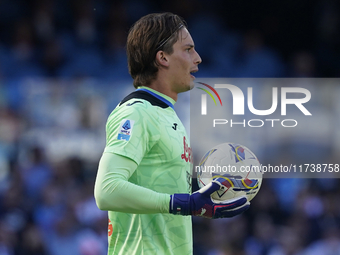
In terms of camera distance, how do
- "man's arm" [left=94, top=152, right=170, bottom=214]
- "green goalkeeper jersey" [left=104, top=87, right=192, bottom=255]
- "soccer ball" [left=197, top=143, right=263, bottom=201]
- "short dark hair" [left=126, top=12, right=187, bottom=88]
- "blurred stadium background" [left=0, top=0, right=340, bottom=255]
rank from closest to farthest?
"man's arm" [left=94, top=152, right=170, bottom=214], "green goalkeeper jersey" [left=104, top=87, right=192, bottom=255], "soccer ball" [left=197, top=143, right=263, bottom=201], "short dark hair" [left=126, top=12, right=187, bottom=88], "blurred stadium background" [left=0, top=0, right=340, bottom=255]

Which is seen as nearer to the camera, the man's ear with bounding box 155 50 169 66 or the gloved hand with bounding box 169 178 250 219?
the gloved hand with bounding box 169 178 250 219

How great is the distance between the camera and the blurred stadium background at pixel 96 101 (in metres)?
6.04

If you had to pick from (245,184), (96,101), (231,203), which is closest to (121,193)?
(231,203)

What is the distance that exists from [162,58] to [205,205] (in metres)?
0.83

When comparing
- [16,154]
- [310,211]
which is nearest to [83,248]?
[16,154]

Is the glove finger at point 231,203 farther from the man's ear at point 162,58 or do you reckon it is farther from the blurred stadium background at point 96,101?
the blurred stadium background at point 96,101

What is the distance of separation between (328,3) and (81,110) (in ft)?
14.9

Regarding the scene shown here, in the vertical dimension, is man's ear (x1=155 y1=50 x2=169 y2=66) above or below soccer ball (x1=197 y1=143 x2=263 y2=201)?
above

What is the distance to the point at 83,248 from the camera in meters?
5.99

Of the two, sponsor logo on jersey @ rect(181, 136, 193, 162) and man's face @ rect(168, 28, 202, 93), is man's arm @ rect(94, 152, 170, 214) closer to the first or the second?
sponsor logo on jersey @ rect(181, 136, 193, 162)

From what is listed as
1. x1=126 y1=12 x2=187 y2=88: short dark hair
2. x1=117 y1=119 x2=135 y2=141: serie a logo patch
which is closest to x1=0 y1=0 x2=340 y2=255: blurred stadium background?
x1=126 y1=12 x2=187 y2=88: short dark hair

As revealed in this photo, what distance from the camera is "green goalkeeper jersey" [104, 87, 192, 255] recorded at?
204 centimetres

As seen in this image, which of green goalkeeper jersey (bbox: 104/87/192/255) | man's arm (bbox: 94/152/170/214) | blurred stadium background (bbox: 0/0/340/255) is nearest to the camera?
man's arm (bbox: 94/152/170/214)

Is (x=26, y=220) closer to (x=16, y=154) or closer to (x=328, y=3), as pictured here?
(x=16, y=154)
